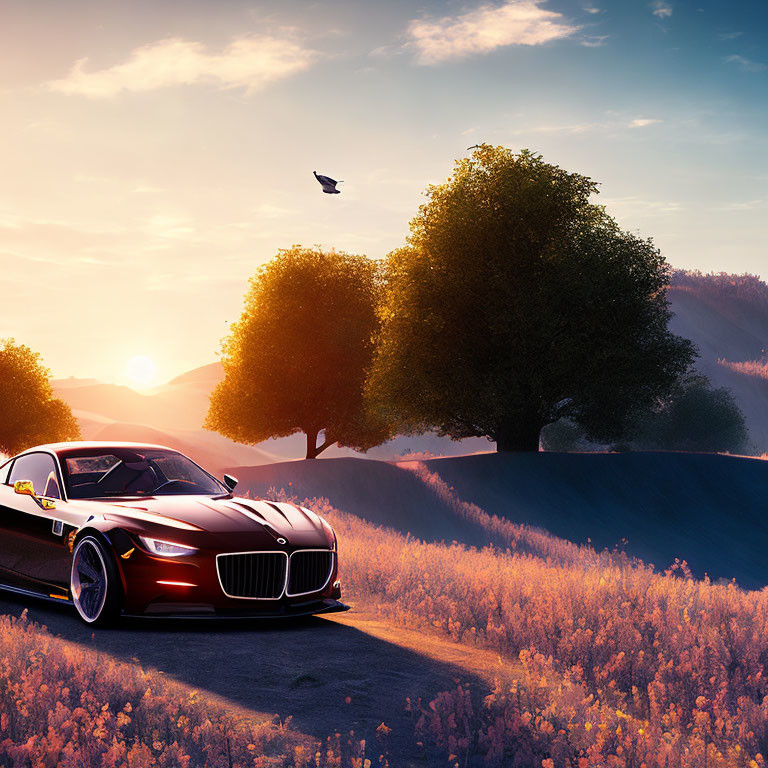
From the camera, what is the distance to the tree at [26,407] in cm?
5409

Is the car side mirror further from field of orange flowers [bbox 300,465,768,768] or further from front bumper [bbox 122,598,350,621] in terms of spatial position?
field of orange flowers [bbox 300,465,768,768]

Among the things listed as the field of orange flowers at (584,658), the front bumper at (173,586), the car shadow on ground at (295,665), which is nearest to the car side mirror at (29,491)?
the car shadow on ground at (295,665)

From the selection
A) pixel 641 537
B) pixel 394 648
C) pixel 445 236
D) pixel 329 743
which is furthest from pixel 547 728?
pixel 445 236

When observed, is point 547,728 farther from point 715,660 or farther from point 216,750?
point 715,660

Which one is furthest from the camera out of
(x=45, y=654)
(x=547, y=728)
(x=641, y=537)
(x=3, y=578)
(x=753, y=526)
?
(x=753, y=526)

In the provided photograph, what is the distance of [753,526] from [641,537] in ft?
15.3

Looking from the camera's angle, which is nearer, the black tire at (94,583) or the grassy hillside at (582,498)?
the black tire at (94,583)

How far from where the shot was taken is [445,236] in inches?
1114

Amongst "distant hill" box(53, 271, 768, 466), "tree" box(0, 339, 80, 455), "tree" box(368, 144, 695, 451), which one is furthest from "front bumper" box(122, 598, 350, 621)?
"distant hill" box(53, 271, 768, 466)

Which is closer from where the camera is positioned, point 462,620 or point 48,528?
point 48,528

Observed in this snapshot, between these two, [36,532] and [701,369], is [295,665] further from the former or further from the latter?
[701,369]

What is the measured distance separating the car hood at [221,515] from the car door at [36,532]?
0.66 metres

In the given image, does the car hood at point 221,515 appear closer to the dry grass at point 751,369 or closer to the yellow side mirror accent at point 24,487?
the yellow side mirror accent at point 24,487

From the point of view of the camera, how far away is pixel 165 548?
8055mm
